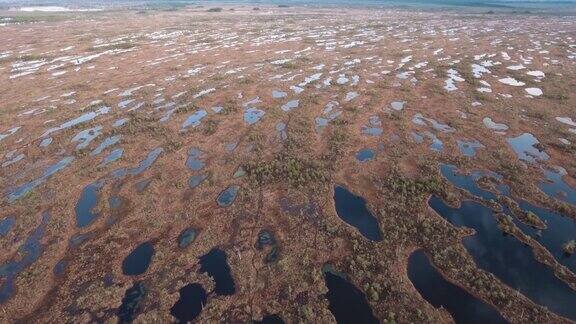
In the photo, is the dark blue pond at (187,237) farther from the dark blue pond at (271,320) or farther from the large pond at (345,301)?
the large pond at (345,301)

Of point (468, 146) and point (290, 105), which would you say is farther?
point (290, 105)

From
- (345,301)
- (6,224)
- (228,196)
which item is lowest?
(345,301)

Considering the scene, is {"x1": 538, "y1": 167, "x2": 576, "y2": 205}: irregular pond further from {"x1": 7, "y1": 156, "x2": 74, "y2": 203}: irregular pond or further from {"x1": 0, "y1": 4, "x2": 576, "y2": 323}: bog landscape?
{"x1": 7, "y1": 156, "x2": 74, "y2": 203}: irregular pond

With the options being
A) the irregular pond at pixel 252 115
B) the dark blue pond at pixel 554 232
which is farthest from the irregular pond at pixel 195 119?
the dark blue pond at pixel 554 232

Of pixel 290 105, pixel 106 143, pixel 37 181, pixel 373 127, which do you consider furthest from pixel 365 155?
pixel 37 181

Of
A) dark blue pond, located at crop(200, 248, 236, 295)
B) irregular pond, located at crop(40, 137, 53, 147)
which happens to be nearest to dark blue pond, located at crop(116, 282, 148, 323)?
dark blue pond, located at crop(200, 248, 236, 295)

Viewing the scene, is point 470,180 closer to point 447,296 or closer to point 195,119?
point 447,296
